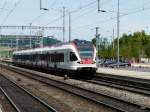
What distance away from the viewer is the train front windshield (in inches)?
1412

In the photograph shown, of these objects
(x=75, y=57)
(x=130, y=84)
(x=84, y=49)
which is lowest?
(x=130, y=84)

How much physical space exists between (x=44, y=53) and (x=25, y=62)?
18493 mm

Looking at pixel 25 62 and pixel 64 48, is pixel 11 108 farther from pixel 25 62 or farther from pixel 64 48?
pixel 25 62

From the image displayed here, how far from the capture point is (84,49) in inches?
1425

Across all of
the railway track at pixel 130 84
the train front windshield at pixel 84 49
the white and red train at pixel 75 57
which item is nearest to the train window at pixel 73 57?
the white and red train at pixel 75 57

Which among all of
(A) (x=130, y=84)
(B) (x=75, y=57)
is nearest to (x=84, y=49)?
(B) (x=75, y=57)

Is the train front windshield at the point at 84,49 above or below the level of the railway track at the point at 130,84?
above

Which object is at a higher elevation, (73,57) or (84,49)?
(84,49)

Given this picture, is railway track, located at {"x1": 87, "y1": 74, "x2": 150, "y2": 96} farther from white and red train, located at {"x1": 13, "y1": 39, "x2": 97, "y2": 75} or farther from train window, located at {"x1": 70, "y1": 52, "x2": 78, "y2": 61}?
train window, located at {"x1": 70, "y1": 52, "x2": 78, "y2": 61}

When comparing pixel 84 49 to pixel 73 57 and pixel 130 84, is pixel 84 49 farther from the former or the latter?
pixel 130 84

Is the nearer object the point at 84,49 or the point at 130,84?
the point at 130,84

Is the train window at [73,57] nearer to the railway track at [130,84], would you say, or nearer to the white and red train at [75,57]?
the white and red train at [75,57]

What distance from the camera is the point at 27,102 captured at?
2025 centimetres

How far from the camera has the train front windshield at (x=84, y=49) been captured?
118 ft
